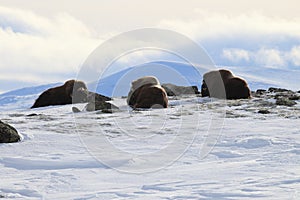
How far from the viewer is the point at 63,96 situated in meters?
20.7

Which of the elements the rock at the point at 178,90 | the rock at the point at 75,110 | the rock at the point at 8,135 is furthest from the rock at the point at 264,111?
the rock at the point at 178,90

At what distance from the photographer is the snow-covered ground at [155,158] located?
21.5ft

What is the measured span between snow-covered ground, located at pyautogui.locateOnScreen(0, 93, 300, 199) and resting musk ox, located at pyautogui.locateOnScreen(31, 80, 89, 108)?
5.94 m

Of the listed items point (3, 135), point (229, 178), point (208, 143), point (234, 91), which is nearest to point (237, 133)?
point (208, 143)

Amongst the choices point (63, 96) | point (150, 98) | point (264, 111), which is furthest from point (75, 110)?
point (264, 111)

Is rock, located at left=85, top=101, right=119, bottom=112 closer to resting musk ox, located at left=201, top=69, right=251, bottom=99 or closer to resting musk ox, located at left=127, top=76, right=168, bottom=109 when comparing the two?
resting musk ox, located at left=127, top=76, right=168, bottom=109

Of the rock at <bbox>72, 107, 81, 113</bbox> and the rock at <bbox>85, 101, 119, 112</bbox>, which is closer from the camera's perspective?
the rock at <bbox>72, 107, 81, 113</bbox>

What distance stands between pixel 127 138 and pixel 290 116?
5.77 m

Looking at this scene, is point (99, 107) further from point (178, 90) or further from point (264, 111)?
point (178, 90)

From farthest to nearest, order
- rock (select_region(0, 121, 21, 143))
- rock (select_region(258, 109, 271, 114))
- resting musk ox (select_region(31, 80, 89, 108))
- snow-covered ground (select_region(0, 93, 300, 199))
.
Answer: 1. resting musk ox (select_region(31, 80, 89, 108))
2. rock (select_region(258, 109, 271, 114))
3. rock (select_region(0, 121, 21, 143))
4. snow-covered ground (select_region(0, 93, 300, 199))

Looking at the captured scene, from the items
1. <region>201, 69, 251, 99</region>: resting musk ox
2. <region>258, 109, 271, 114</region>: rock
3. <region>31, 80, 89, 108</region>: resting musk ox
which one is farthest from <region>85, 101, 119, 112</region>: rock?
<region>201, 69, 251, 99</region>: resting musk ox

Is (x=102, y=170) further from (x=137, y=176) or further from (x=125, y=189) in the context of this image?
(x=125, y=189)

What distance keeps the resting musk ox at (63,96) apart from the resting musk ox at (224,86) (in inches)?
212

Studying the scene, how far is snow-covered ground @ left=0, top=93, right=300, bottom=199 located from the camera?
6.56m
